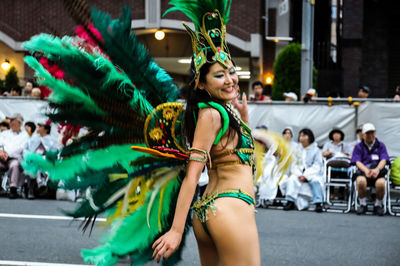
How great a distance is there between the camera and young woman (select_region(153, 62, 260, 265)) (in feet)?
9.80

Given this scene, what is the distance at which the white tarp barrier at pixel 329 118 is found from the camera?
1130cm

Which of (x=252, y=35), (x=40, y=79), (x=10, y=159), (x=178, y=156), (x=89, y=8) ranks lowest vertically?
(x=10, y=159)

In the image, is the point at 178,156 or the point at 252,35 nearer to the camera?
the point at 178,156

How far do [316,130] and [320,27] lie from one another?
20.3 m

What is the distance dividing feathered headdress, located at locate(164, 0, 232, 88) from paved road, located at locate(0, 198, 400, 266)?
343 cm

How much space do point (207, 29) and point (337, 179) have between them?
7.75m

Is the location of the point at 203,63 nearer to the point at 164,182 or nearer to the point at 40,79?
the point at 164,182

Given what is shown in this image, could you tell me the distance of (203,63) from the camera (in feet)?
10.3

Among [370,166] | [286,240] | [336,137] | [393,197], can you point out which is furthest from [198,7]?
[393,197]

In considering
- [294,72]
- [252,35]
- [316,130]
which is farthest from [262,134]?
[252,35]

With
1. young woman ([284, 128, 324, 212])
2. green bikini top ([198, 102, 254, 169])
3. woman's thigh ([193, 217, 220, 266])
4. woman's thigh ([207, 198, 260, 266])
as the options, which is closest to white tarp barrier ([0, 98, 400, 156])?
young woman ([284, 128, 324, 212])

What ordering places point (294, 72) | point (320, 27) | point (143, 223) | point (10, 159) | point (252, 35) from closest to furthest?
point (143, 223) → point (10, 159) → point (294, 72) → point (252, 35) → point (320, 27)

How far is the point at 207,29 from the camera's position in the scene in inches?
124

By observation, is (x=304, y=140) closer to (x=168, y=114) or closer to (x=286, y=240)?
(x=286, y=240)
